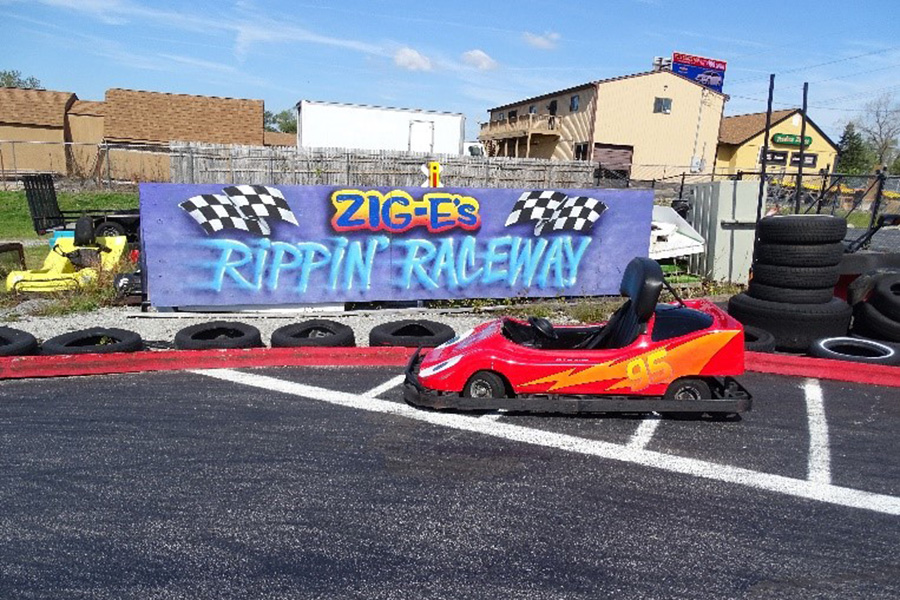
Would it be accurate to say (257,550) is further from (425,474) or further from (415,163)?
(415,163)

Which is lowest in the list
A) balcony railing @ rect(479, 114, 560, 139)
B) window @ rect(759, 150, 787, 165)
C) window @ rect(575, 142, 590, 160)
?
window @ rect(575, 142, 590, 160)

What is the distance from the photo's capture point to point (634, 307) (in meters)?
4.44

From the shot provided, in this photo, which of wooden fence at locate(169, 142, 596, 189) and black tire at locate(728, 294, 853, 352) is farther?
wooden fence at locate(169, 142, 596, 189)

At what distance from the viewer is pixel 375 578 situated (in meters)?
2.72

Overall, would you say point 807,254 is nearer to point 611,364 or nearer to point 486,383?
point 611,364

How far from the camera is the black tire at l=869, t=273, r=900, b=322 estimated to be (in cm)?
628

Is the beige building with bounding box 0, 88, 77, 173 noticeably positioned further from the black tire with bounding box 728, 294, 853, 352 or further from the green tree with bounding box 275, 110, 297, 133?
the green tree with bounding box 275, 110, 297, 133

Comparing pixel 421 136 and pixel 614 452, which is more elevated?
pixel 421 136

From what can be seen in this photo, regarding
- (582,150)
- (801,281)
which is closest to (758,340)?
(801,281)

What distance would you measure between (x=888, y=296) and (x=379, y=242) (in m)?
5.64

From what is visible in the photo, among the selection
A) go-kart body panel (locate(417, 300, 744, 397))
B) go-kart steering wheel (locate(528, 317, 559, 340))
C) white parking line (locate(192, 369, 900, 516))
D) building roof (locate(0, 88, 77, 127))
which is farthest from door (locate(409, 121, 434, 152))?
building roof (locate(0, 88, 77, 127))

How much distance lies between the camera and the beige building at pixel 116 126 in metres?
29.3

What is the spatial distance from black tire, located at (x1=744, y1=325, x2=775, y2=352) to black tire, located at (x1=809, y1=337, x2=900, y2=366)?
15.2 inches

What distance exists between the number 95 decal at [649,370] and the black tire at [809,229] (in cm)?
294
